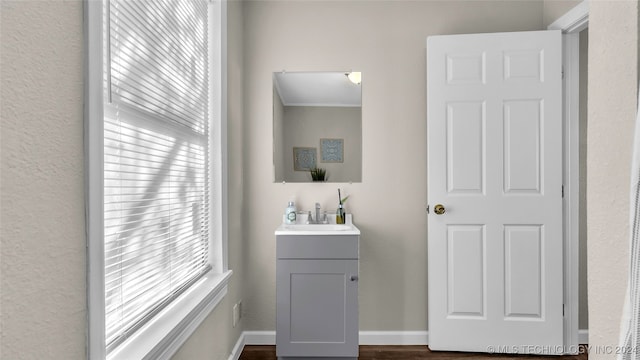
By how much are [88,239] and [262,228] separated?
1813 millimetres

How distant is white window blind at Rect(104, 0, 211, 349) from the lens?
1021 mm

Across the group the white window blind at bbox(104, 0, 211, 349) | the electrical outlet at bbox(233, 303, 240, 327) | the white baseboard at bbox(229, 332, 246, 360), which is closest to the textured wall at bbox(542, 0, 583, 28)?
the white window blind at bbox(104, 0, 211, 349)

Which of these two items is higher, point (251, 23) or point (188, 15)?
point (251, 23)

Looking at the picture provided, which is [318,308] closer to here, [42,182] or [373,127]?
[373,127]

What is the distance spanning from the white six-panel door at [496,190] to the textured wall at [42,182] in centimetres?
212

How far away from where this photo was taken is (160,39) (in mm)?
1328

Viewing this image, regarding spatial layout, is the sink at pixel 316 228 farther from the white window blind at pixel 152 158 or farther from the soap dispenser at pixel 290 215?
the white window blind at pixel 152 158

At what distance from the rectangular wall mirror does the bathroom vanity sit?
1.94ft

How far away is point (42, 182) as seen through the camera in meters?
0.71

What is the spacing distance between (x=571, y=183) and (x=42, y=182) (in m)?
2.79

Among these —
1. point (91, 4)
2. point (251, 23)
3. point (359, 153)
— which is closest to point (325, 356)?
point (359, 153)

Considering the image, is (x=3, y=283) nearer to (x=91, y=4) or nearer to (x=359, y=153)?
(x=91, y=4)

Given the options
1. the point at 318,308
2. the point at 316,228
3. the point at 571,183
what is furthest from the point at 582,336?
the point at 316,228

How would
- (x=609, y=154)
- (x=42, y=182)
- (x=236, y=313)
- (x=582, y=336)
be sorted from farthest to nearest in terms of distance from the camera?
(x=582, y=336) → (x=236, y=313) → (x=609, y=154) → (x=42, y=182)
